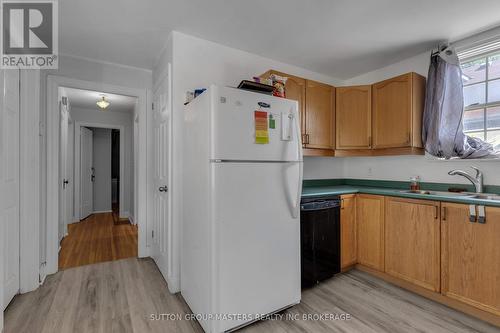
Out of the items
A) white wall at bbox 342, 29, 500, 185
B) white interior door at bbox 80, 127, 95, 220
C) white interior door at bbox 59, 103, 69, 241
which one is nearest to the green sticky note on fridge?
white wall at bbox 342, 29, 500, 185

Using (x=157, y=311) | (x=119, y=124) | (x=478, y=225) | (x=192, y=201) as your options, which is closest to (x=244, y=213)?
(x=192, y=201)

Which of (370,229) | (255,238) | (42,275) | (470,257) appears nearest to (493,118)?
(470,257)

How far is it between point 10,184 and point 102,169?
443 cm

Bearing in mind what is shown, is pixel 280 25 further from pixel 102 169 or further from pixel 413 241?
pixel 102 169

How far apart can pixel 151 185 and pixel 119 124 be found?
2.89 meters

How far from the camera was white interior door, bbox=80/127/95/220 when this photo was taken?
521cm

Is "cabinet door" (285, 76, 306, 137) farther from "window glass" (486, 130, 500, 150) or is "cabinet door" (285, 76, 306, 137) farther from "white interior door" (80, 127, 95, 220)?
"white interior door" (80, 127, 95, 220)

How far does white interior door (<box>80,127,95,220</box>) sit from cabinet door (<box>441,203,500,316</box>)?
19.8 feet

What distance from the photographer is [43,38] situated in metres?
2.23

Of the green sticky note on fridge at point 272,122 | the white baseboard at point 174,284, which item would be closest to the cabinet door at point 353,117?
the green sticky note on fridge at point 272,122

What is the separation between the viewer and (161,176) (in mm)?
2625

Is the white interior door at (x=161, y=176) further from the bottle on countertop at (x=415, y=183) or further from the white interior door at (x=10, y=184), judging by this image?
the bottle on countertop at (x=415, y=183)

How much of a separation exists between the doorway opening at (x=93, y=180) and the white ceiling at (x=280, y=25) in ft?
4.07

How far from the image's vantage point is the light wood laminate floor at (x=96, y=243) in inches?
120
